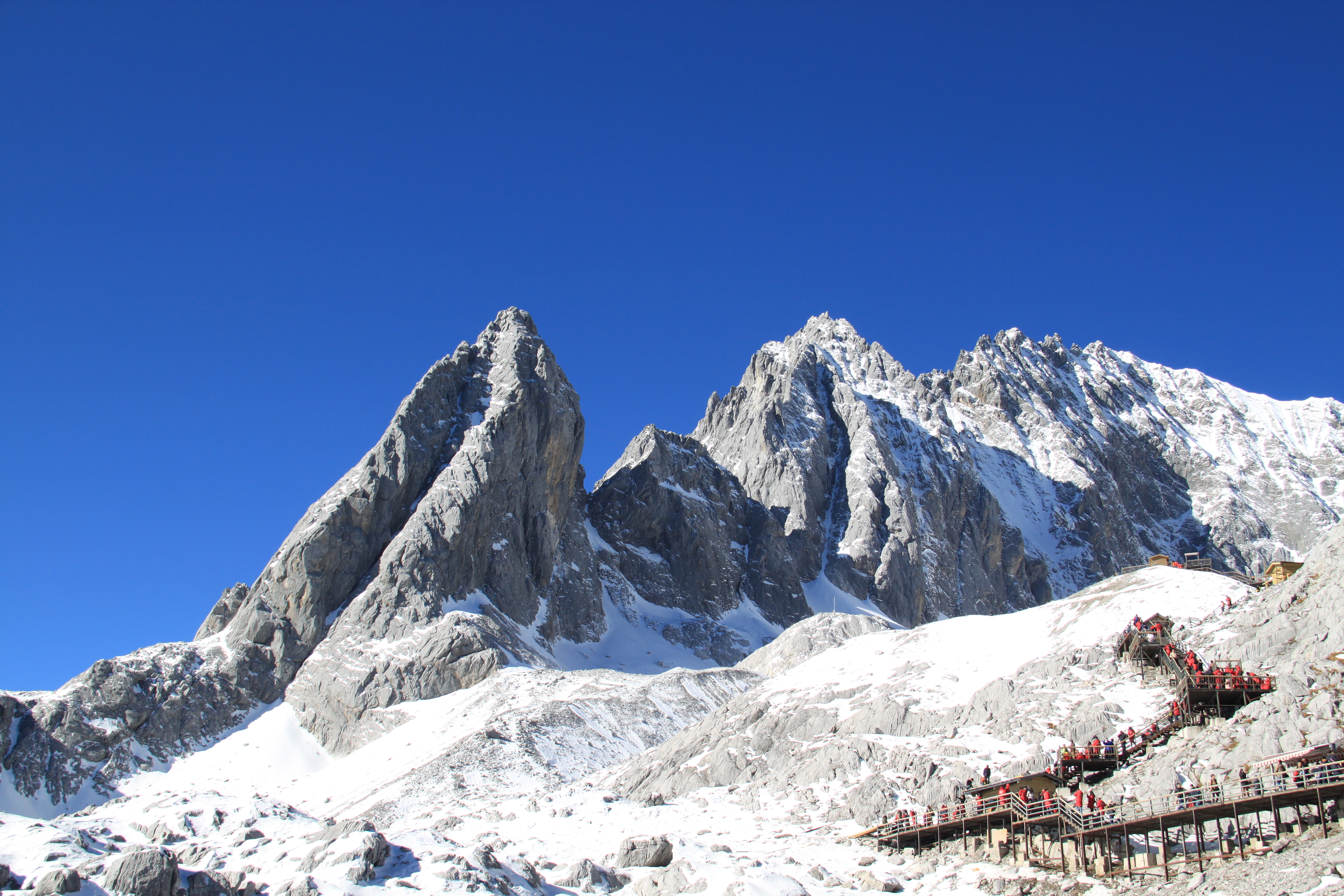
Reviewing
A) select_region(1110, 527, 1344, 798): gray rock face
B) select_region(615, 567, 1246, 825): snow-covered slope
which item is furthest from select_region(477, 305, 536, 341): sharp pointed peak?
select_region(1110, 527, 1344, 798): gray rock face

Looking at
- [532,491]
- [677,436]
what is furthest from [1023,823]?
[677,436]

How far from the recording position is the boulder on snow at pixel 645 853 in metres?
37.0

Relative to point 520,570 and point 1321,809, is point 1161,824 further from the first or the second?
point 520,570

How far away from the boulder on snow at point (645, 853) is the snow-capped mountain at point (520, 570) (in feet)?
195

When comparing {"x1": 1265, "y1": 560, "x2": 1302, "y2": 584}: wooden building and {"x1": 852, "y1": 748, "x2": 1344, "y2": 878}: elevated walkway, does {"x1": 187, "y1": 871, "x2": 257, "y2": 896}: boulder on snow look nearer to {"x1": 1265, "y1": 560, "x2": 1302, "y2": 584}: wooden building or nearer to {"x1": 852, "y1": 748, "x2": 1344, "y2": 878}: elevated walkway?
{"x1": 852, "y1": 748, "x2": 1344, "y2": 878}: elevated walkway

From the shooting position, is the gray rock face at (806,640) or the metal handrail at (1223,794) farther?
the gray rock face at (806,640)

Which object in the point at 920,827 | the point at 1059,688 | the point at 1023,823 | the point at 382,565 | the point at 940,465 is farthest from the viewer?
the point at 940,465

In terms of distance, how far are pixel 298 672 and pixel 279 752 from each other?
13.8m

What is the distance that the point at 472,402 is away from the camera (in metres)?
134

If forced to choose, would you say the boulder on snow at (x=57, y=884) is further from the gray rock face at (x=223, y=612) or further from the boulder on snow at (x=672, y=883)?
the gray rock face at (x=223, y=612)

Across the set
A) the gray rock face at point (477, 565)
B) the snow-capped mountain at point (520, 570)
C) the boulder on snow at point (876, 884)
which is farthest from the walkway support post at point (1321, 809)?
the gray rock face at point (477, 565)

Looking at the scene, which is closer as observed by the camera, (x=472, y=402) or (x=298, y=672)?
(x=298, y=672)

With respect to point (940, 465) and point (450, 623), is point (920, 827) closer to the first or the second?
point (450, 623)

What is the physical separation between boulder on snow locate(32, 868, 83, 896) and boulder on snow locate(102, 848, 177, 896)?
3.01ft
